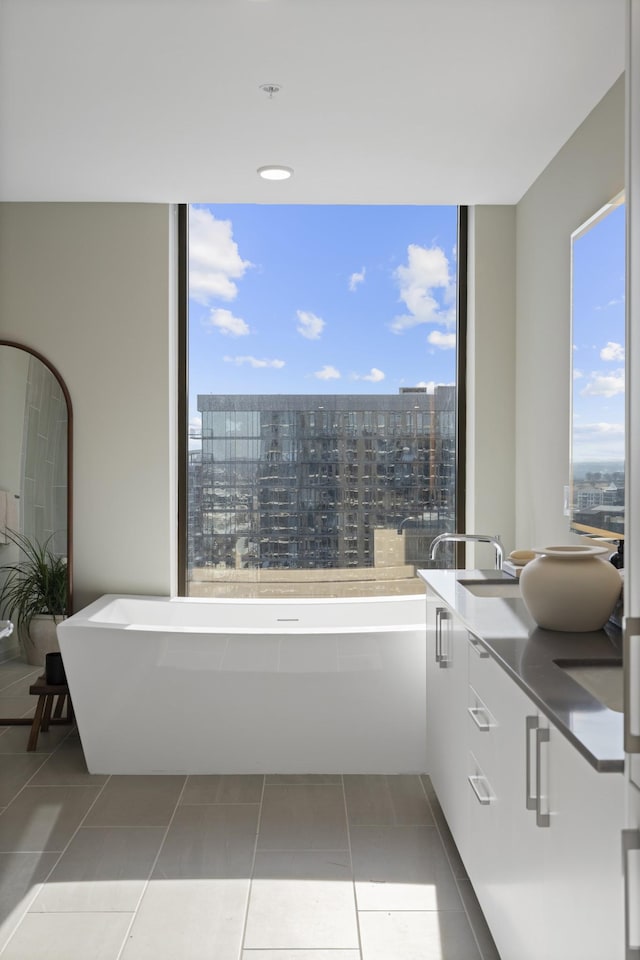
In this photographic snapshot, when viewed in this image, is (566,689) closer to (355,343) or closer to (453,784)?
(453,784)

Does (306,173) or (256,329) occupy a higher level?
(306,173)

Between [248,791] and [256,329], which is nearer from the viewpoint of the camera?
[248,791]

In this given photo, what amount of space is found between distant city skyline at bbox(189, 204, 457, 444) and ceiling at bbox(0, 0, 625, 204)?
1.69ft

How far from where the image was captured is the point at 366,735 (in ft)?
10.9

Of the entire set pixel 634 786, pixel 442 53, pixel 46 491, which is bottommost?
pixel 634 786

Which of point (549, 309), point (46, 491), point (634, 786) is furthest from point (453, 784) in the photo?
point (46, 491)

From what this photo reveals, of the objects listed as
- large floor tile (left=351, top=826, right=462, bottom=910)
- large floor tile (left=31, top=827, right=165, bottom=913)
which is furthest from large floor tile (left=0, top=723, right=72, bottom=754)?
large floor tile (left=351, top=826, right=462, bottom=910)

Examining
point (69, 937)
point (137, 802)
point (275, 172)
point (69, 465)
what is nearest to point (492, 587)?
point (137, 802)

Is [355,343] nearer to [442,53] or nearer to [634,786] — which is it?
[442,53]

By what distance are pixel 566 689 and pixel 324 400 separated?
9.86 feet

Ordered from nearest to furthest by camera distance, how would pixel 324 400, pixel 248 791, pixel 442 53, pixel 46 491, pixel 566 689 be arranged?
1. pixel 566 689
2. pixel 442 53
3. pixel 248 791
4. pixel 46 491
5. pixel 324 400

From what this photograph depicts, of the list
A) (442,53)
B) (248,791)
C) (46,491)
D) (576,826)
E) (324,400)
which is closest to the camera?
(576,826)

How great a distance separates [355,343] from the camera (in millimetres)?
4449

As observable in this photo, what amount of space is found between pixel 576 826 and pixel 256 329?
11.3 ft
